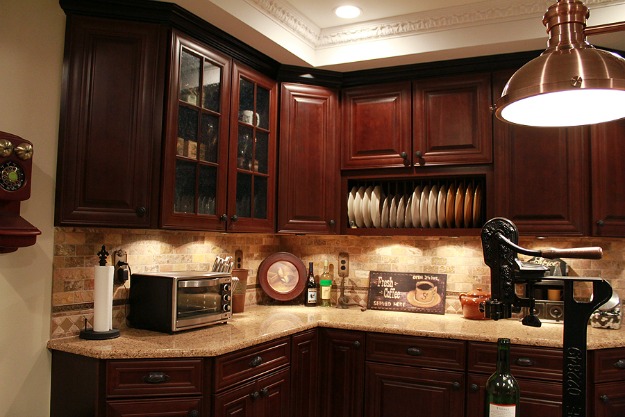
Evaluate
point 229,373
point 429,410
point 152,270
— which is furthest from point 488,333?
point 152,270

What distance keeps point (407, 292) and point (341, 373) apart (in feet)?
2.58

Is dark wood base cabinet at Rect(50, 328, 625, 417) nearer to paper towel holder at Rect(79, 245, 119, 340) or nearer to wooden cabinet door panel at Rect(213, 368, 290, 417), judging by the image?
wooden cabinet door panel at Rect(213, 368, 290, 417)

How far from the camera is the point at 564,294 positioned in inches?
51.5

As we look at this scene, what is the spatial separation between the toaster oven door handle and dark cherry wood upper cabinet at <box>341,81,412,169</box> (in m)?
1.26

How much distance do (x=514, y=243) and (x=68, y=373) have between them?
1.93 meters

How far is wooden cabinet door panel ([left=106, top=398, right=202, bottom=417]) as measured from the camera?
2.08m

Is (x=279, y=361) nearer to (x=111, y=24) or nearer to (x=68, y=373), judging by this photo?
(x=68, y=373)

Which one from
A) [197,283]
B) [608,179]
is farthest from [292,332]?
[608,179]

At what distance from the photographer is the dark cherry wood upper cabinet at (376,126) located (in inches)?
130

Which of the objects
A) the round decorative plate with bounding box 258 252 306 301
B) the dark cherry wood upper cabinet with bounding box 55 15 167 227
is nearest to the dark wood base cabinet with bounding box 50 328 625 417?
the round decorative plate with bounding box 258 252 306 301

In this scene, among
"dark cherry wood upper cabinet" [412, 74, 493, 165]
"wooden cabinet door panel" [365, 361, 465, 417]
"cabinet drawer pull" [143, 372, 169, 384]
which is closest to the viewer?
"cabinet drawer pull" [143, 372, 169, 384]

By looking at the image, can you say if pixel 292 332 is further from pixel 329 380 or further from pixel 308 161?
pixel 308 161

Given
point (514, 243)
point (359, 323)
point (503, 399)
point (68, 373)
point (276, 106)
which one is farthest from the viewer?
point (276, 106)

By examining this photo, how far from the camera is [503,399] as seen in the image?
1161mm
